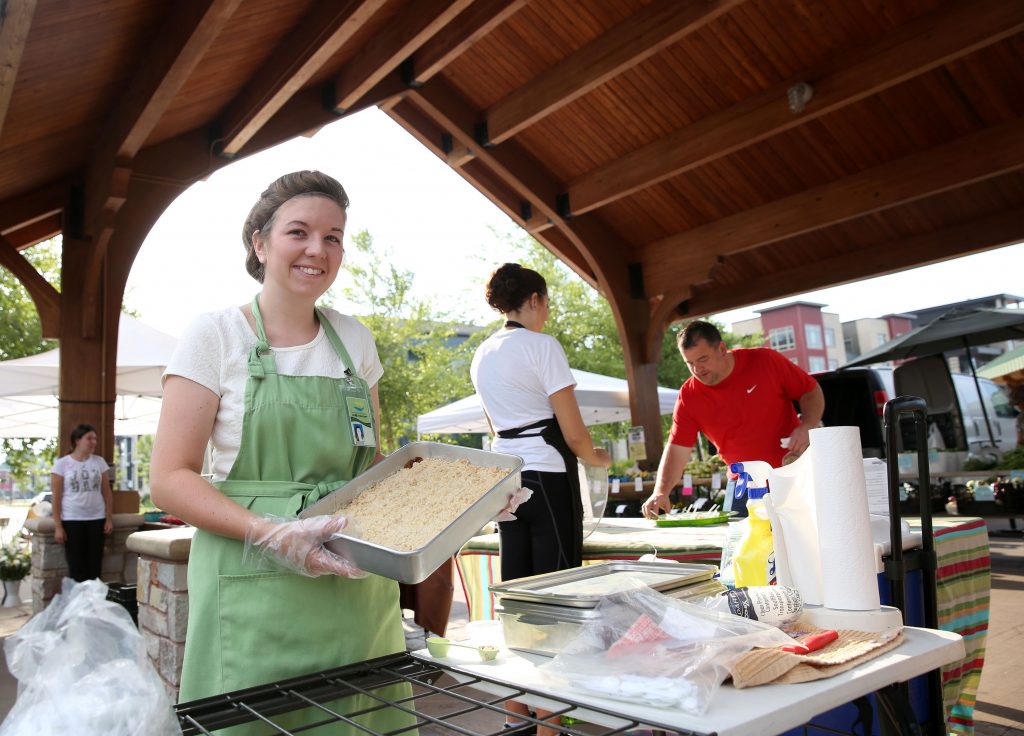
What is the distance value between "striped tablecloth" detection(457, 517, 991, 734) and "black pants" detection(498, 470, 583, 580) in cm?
14

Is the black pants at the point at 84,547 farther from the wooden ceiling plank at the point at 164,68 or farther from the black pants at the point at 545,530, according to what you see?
the black pants at the point at 545,530

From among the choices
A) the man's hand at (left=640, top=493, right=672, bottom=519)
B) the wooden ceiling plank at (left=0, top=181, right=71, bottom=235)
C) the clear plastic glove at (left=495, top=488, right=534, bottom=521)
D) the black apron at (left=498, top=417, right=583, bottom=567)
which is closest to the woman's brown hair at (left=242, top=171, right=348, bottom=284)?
the clear plastic glove at (left=495, top=488, right=534, bottom=521)

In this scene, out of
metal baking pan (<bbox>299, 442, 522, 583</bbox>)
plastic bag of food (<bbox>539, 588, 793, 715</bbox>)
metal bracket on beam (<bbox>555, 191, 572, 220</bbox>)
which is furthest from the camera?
metal bracket on beam (<bbox>555, 191, 572, 220</bbox>)

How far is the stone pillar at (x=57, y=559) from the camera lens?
21.3 ft

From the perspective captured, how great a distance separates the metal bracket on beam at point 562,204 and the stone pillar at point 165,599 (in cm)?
547

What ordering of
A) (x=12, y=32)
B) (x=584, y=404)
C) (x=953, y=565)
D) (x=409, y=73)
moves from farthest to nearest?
(x=584, y=404) → (x=409, y=73) → (x=12, y=32) → (x=953, y=565)

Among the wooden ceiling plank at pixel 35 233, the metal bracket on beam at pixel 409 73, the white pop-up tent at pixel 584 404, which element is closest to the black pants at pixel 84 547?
the wooden ceiling plank at pixel 35 233

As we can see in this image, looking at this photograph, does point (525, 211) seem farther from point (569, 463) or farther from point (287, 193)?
point (287, 193)

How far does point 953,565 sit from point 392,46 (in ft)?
16.8

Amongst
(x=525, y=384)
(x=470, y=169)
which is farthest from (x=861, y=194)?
(x=525, y=384)

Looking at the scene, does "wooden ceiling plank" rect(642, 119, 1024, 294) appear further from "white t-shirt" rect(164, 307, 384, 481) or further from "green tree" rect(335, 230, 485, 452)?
"green tree" rect(335, 230, 485, 452)

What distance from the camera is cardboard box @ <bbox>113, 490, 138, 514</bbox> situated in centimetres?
714

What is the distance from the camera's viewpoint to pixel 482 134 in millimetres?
7414

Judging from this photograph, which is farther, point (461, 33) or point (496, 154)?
point (496, 154)
